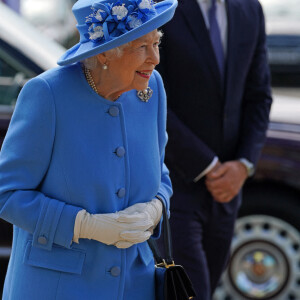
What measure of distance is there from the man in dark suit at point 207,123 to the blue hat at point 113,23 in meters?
0.92

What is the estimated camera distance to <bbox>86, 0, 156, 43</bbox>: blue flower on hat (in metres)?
2.40

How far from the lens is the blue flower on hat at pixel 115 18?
240 cm

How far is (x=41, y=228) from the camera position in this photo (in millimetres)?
2412

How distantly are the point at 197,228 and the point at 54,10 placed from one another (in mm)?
11083

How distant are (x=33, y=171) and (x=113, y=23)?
489mm

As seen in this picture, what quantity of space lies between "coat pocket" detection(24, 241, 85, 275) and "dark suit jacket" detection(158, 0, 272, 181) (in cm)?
105

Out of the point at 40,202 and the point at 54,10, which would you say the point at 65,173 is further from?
the point at 54,10

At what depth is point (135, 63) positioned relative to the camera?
2457 mm

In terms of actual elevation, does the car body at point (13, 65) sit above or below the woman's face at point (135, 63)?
below

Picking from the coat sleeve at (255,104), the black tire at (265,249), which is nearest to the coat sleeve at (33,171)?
the coat sleeve at (255,104)

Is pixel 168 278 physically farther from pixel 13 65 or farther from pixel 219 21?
pixel 13 65

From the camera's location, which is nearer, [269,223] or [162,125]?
[162,125]

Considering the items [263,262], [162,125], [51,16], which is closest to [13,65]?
[263,262]

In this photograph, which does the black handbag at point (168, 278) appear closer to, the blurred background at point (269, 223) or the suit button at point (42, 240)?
the suit button at point (42, 240)
